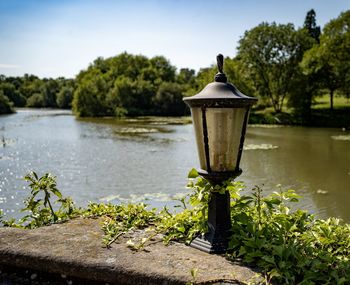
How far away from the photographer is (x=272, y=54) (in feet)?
129

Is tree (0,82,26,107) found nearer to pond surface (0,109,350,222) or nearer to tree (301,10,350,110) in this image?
pond surface (0,109,350,222)

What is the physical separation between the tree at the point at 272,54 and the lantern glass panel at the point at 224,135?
37688 mm

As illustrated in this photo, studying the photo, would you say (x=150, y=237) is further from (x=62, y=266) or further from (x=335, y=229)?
(x=335, y=229)

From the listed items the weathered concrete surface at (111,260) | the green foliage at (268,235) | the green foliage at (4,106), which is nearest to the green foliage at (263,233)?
the green foliage at (268,235)

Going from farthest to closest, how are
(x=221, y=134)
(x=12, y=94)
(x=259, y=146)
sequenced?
1. (x=12, y=94)
2. (x=259, y=146)
3. (x=221, y=134)

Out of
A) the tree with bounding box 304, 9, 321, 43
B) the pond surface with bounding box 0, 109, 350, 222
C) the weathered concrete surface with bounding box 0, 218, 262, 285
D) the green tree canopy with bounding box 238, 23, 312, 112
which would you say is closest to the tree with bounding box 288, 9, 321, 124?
the green tree canopy with bounding box 238, 23, 312, 112

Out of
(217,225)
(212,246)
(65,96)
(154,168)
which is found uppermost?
(65,96)

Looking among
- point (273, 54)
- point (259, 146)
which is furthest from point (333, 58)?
point (259, 146)

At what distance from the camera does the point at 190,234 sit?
308 cm

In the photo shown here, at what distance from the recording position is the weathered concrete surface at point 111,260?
246cm

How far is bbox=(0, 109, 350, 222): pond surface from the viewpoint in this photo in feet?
35.3

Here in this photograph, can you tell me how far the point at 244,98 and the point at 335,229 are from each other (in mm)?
1302

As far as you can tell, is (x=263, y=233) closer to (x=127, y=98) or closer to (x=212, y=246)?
(x=212, y=246)

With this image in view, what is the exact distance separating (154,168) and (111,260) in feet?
40.6
